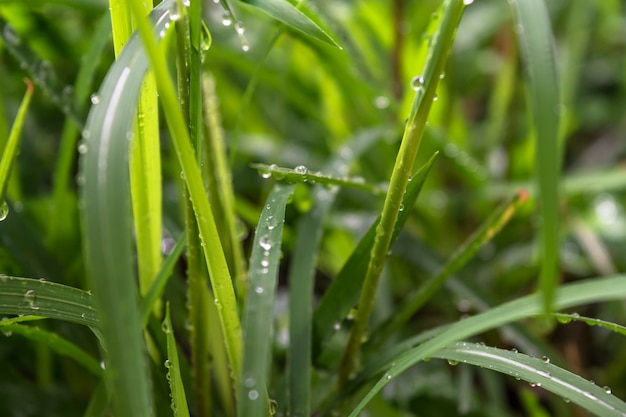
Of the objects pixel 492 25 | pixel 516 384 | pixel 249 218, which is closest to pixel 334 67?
pixel 249 218

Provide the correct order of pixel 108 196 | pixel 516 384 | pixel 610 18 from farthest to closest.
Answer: pixel 610 18 < pixel 516 384 < pixel 108 196

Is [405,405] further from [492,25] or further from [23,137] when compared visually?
[492,25]

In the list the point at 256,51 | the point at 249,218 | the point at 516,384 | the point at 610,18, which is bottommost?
the point at 516,384

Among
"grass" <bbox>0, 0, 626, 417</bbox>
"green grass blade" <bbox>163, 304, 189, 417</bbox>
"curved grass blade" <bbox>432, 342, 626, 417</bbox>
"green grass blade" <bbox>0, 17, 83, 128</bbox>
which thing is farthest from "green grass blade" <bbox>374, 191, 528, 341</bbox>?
"green grass blade" <bbox>0, 17, 83, 128</bbox>

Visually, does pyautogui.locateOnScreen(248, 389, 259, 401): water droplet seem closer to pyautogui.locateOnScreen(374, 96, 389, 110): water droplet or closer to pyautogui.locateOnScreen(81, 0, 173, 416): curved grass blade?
pyautogui.locateOnScreen(81, 0, 173, 416): curved grass blade

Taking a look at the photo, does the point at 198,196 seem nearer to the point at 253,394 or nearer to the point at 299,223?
the point at 253,394

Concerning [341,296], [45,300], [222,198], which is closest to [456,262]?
[341,296]
